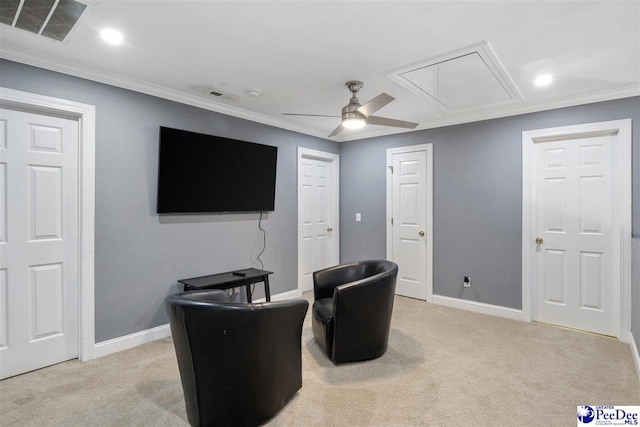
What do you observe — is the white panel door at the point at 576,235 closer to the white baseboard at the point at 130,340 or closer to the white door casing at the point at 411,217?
the white door casing at the point at 411,217

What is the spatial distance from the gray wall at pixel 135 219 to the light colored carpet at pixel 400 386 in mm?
474

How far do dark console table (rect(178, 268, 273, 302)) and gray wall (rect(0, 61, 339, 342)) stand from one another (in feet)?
0.52

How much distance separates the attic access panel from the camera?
2.52 m

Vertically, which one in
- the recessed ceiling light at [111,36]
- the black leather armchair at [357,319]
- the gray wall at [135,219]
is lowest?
the black leather armchair at [357,319]

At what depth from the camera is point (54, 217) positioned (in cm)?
268

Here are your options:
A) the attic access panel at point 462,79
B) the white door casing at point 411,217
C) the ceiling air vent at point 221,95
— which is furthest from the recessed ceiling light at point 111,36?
the white door casing at point 411,217

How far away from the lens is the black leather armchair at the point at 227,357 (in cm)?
179

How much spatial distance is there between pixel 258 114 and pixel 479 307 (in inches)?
139

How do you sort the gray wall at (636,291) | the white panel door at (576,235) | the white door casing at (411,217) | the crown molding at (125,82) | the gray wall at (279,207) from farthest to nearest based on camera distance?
1. the white door casing at (411,217)
2. the white panel door at (576,235)
3. the gray wall at (279,207)
4. the gray wall at (636,291)
5. the crown molding at (125,82)

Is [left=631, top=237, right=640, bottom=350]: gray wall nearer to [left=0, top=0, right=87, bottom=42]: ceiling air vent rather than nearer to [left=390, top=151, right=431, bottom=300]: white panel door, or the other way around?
[left=390, top=151, right=431, bottom=300]: white panel door

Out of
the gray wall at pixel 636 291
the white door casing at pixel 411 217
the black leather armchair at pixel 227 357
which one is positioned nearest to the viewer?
the black leather armchair at pixel 227 357

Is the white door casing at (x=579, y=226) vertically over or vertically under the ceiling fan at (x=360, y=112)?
under

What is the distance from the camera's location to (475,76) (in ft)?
A: 9.43

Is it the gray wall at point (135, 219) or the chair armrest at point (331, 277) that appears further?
the chair armrest at point (331, 277)
